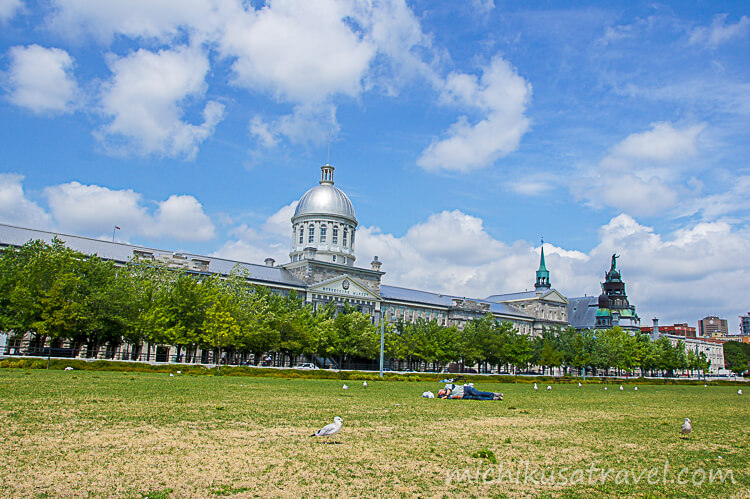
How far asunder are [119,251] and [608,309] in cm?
10270

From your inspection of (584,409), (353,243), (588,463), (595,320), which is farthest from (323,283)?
(595,320)

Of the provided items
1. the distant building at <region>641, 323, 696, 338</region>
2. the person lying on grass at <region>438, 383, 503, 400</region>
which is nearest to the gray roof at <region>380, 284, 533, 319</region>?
the person lying on grass at <region>438, 383, 503, 400</region>

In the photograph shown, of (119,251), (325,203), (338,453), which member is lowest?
(338,453)

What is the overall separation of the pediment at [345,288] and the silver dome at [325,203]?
9332 millimetres

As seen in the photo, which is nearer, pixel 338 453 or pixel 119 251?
pixel 338 453

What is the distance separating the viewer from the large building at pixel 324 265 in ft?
213

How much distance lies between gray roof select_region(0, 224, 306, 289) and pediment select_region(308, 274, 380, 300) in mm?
2246

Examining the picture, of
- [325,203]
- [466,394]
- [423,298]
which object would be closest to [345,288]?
[325,203]

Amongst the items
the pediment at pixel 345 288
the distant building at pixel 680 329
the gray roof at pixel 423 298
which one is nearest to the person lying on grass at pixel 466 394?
the pediment at pixel 345 288

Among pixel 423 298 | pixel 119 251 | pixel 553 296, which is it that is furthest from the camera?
pixel 553 296

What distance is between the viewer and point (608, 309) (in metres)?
128

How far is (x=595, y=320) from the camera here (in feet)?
427

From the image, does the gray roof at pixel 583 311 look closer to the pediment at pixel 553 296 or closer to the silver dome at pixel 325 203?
the pediment at pixel 553 296

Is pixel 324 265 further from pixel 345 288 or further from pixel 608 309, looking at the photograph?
pixel 608 309
